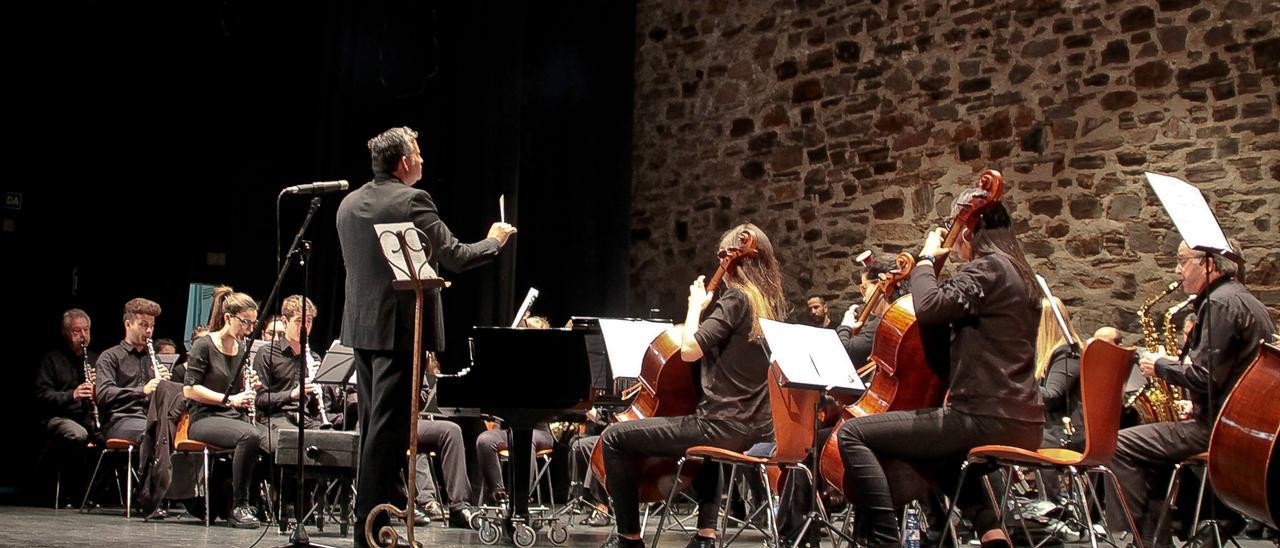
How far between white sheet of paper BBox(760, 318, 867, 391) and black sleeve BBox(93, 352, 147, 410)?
15.9 feet

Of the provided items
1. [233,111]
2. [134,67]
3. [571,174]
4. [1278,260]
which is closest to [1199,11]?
[1278,260]

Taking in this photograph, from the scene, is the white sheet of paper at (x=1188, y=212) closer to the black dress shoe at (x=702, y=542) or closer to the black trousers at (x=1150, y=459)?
the black trousers at (x=1150, y=459)

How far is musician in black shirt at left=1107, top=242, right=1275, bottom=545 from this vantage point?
15.5 feet

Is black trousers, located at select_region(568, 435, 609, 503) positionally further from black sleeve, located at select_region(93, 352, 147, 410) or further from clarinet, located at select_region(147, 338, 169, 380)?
black sleeve, located at select_region(93, 352, 147, 410)

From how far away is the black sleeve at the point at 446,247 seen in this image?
13.7 ft

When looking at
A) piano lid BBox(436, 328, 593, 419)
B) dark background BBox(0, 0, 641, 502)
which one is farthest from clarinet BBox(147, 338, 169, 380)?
piano lid BBox(436, 328, 593, 419)

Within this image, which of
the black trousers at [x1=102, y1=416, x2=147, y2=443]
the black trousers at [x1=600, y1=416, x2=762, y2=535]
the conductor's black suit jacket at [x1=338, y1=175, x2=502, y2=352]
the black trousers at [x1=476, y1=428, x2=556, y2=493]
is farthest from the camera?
the black trousers at [x1=102, y1=416, x2=147, y2=443]

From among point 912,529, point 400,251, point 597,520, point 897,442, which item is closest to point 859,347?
point 912,529

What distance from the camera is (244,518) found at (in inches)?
254

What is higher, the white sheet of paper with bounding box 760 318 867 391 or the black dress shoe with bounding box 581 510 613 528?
the white sheet of paper with bounding box 760 318 867 391

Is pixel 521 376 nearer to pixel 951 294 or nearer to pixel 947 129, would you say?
pixel 951 294

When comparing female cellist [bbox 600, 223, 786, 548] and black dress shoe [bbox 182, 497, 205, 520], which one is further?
black dress shoe [bbox 182, 497, 205, 520]

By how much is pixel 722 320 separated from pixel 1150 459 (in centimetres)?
174

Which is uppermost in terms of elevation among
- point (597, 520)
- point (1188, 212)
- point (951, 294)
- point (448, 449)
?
point (1188, 212)
